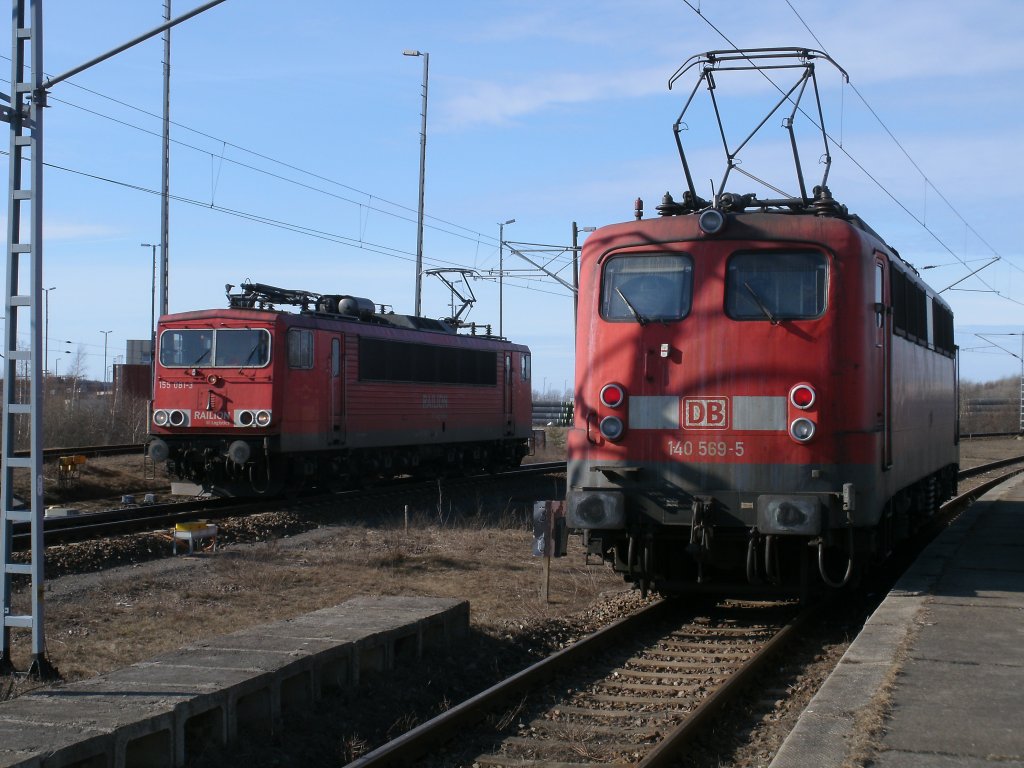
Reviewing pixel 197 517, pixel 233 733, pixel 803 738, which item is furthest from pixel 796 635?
pixel 197 517

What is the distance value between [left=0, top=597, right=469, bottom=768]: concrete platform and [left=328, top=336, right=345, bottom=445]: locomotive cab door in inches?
471

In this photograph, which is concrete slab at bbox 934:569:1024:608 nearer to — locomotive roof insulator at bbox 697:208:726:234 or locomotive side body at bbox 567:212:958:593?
locomotive side body at bbox 567:212:958:593

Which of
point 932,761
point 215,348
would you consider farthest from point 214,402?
point 932,761

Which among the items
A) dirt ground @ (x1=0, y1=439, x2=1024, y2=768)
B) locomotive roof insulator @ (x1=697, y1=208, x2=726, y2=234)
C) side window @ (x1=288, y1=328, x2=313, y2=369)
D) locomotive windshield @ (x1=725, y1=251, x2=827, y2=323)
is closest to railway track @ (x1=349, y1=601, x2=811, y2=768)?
dirt ground @ (x1=0, y1=439, x2=1024, y2=768)

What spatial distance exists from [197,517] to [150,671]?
407 inches

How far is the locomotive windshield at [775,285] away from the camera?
941cm

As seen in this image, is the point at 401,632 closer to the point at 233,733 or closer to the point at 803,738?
the point at 233,733

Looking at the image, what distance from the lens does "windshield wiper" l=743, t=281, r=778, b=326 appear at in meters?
9.43

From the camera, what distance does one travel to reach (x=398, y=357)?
22844 millimetres

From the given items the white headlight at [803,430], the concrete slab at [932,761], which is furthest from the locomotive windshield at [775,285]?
the concrete slab at [932,761]

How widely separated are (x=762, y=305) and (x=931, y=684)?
3.66 m

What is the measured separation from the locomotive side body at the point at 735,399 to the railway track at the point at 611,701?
74 cm

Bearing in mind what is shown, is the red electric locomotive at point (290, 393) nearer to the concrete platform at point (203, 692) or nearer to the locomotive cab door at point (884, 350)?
the concrete platform at point (203, 692)

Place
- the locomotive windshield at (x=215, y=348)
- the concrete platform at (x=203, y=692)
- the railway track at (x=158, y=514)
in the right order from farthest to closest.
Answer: the locomotive windshield at (x=215, y=348)
the railway track at (x=158, y=514)
the concrete platform at (x=203, y=692)
